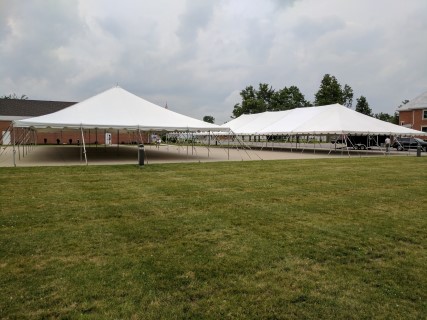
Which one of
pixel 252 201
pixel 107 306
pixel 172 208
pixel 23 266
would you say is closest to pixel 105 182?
pixel 172 208

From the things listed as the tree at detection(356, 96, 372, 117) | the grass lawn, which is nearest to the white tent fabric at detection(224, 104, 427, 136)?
the grass lawn

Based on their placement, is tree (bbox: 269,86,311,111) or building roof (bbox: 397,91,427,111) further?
tree (bbox: 269,86,311,111)

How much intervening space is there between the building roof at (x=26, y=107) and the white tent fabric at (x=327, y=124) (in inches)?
1147

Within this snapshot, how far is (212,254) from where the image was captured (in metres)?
4.01

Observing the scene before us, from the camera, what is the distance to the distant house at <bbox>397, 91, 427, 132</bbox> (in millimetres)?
43781

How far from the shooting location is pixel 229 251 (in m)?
4.11

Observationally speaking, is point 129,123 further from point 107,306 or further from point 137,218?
point 107,306

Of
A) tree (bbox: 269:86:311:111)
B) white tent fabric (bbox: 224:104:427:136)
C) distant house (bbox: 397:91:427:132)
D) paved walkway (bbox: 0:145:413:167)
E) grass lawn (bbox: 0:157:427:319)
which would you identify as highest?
tree (bbox: 269:86:311:111)

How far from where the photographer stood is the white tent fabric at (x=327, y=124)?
2244 centimetres

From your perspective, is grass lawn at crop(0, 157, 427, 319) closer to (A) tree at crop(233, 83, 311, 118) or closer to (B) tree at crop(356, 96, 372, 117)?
(A) tree at crop(233, 83, 311, 118)

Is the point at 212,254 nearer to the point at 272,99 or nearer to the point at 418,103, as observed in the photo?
the point at 418,103

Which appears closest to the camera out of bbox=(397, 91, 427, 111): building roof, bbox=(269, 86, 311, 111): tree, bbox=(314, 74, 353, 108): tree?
bbox=(397, 91, 427, 111): building roof

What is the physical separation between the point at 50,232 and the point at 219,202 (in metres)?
3.06

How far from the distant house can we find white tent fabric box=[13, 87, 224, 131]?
36511 millimetres
